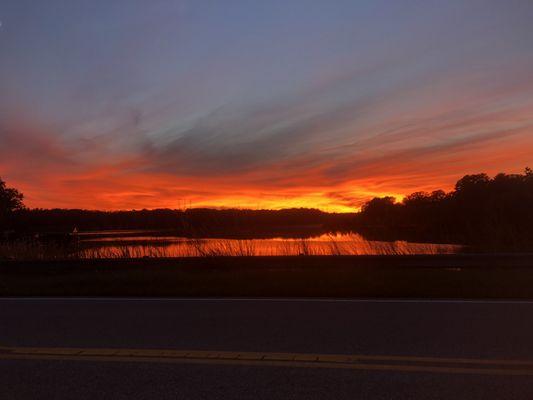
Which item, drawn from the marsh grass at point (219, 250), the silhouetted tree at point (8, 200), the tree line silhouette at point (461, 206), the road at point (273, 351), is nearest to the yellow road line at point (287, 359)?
the road at point (273, 351)

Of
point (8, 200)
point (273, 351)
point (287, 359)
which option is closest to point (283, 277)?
point (273, 351)

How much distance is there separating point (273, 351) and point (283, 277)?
5.83m

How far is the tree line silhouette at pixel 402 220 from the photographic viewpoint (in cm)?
1619

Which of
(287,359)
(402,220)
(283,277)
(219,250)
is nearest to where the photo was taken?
(287,359)

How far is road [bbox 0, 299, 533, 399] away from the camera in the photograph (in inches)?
165

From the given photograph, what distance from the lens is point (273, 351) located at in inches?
208

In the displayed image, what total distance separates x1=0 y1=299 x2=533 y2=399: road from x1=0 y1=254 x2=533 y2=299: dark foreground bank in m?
1.38

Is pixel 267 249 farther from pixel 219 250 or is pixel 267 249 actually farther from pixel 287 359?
pixel 287 359

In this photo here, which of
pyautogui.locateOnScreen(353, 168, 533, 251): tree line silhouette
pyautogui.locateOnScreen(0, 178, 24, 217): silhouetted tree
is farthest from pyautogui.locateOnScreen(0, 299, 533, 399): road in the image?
pyautogui.locateOnScreen(0, 178, 24, 217): silhouetted tree

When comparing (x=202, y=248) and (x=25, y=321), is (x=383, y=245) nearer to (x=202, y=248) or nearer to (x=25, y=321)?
(x=202, y=248)

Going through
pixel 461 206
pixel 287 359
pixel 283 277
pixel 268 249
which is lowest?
pixel 287 359

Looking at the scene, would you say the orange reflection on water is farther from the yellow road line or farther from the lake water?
the yellow road line

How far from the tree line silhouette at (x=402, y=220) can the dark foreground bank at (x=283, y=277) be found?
144 inches

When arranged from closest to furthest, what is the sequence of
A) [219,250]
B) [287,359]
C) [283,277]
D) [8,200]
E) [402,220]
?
[287,359]
[283,277]
[219,250]
[8,200]
[402,220]
